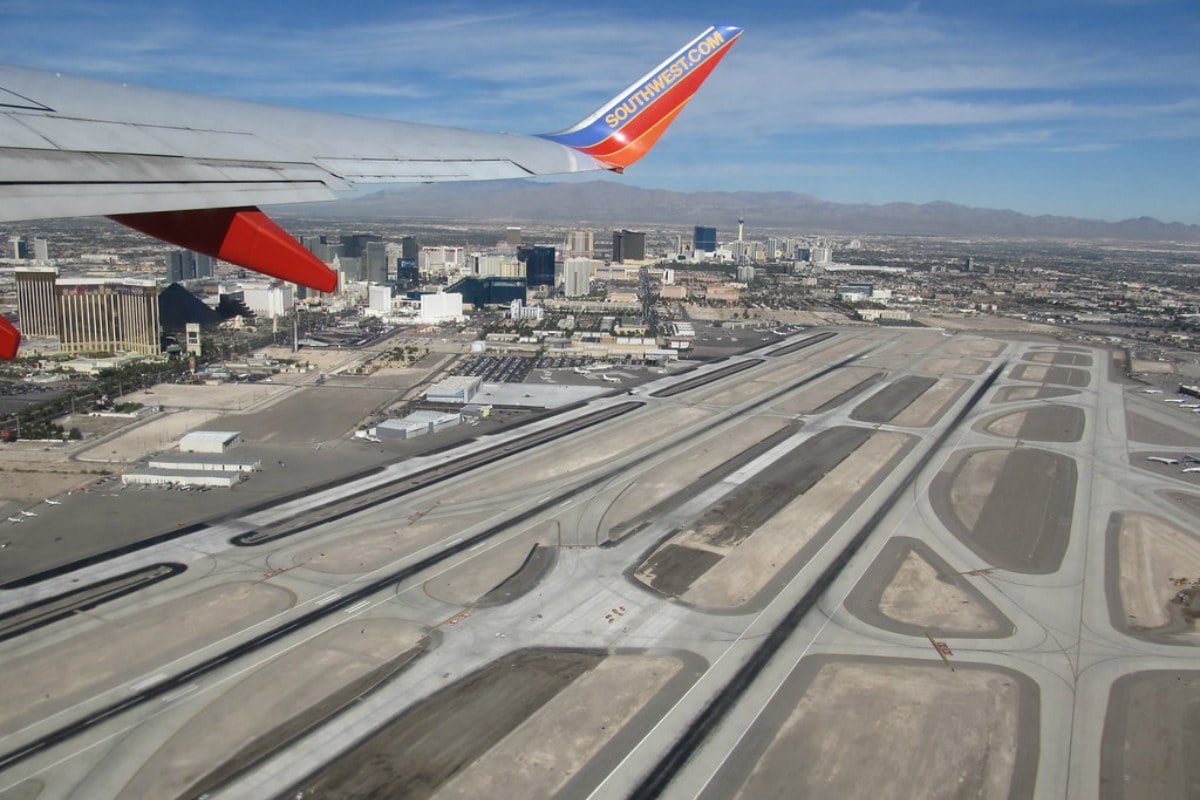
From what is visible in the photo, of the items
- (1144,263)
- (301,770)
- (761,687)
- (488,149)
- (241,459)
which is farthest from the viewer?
(1144,263)

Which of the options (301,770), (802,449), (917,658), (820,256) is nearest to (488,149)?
(301,770)

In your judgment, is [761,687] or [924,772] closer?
[924,772]

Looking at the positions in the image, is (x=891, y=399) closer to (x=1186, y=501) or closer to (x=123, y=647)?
(x=1186, y=501)

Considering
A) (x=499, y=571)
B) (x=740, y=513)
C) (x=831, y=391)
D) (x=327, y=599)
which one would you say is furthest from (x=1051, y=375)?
(x=327, y=599)

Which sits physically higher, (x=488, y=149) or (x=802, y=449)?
(x=488, y=149)

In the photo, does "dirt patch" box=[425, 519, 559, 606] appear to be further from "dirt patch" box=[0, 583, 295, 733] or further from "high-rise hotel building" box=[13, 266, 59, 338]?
"high-rise hotel building" box=[13, 266, 59, 338]

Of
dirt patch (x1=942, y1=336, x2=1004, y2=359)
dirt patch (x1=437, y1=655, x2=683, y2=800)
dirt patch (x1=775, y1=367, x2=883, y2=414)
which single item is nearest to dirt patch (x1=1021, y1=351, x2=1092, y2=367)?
dirt patch (x1=942, y1=336, x2=1004, y2=359)

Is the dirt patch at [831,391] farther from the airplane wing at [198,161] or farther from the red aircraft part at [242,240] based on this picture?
the red aircraft part at [242,240]

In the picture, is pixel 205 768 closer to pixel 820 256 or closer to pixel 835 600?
pixel 835 600
